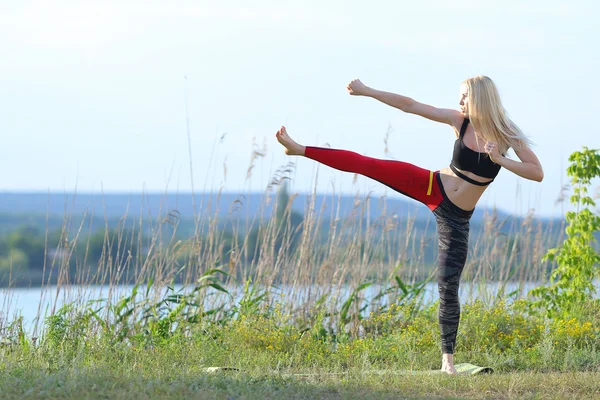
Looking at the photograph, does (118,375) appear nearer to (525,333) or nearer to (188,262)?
(188,262)

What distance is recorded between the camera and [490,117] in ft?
14.0

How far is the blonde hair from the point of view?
4.28 meters

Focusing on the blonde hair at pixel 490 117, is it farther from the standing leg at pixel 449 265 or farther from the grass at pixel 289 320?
the grass at pixel 289 320

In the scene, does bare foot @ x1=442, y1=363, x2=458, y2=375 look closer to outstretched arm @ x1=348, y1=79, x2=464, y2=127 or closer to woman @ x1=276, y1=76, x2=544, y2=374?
woman @ x1=276, y1=76, x2=544, y2=374

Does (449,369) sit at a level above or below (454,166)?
below

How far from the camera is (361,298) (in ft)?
20.5

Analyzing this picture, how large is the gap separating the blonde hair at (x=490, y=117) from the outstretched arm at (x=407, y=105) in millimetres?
167

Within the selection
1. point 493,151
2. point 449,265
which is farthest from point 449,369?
point 493,151

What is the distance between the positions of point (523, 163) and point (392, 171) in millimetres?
758

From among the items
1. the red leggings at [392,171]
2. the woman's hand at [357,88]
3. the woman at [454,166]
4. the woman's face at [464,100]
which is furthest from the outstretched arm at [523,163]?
the woman's hand at [357,88]

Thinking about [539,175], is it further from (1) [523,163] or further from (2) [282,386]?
(2) [282,386]

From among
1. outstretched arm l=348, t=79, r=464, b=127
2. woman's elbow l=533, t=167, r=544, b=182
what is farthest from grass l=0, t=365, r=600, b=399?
outstretched arm l=348, t=79, r=464, b=127

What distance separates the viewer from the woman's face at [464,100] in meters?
4.37

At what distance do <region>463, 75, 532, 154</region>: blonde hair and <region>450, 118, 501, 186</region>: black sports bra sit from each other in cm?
10
